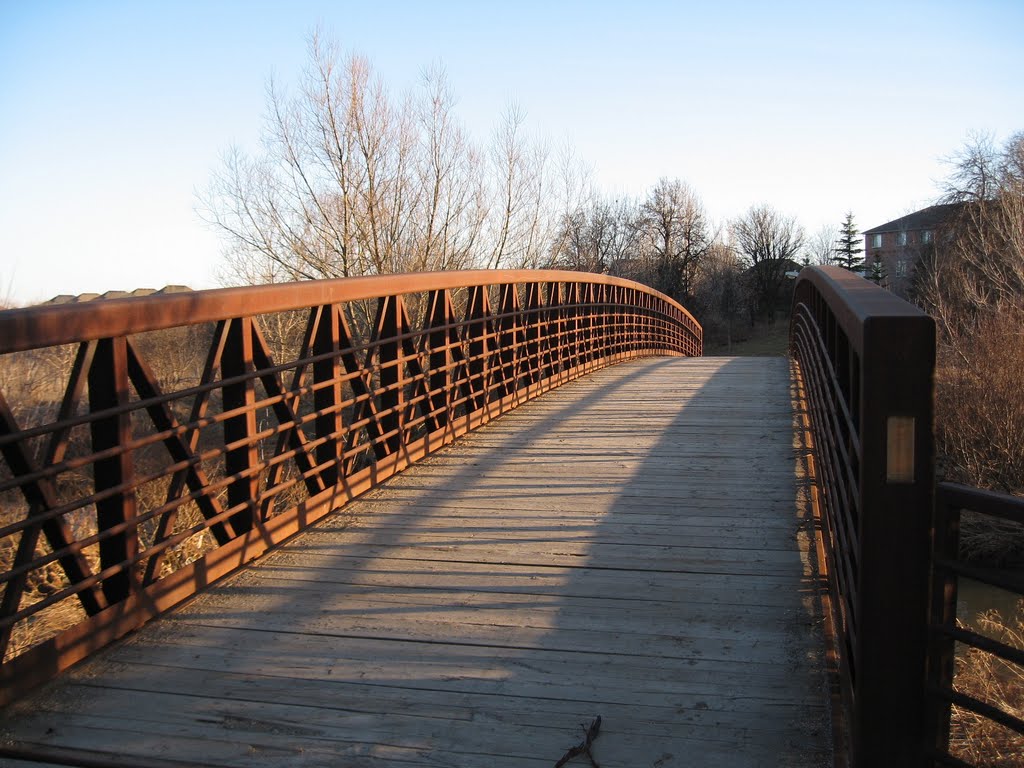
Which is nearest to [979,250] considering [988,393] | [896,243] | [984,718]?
[988,393]

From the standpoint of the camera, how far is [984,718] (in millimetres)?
6145

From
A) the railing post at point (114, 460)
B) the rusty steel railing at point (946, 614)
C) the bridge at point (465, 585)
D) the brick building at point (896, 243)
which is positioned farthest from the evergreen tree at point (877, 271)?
the rusty steel railing at point (946, 614)

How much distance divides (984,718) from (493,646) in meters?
4.52

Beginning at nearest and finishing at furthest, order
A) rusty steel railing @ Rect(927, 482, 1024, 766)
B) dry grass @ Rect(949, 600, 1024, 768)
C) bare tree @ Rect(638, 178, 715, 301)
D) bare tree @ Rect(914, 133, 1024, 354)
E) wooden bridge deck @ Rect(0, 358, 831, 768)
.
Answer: rusty steel railing @ Rect(927, 482, 1024, 766)
wooden bridge deck @ Rect(0, 358, 831, 768)
dry grass @ Rect(949, 600, 1024, 768)
bare tree @ Rect(914, 133, 1024, 354)
bare tree @ Rect(638, 178, 715, 301)

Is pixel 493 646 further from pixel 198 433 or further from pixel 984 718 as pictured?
pixel 984 718

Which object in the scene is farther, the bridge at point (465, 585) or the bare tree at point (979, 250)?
the bare tree at point (979, 250)

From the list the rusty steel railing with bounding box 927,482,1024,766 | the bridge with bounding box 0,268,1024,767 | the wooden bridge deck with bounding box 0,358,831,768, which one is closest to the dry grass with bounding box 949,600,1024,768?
the wooden bridge deck with bounding box 0,358,831,768

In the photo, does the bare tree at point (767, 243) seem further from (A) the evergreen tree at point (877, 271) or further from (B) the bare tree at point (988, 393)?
(B) the bare tree at point (988, 393)

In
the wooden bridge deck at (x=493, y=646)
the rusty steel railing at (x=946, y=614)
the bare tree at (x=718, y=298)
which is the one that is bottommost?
the wooden bridge deck at (x=493, y=646)

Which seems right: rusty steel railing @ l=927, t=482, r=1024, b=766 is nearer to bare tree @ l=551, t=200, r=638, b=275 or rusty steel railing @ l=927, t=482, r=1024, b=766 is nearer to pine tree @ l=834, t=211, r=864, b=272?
bare tree @ l=551, t=200, r=638, b=275

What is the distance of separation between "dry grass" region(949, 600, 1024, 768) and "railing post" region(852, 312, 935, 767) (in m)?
1.55

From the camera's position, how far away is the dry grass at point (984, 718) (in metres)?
5.30

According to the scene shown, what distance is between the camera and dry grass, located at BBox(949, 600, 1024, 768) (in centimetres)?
530

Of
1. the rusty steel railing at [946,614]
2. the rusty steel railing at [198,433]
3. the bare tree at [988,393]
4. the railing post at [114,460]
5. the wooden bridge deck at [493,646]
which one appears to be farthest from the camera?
the bare tree at [988,393]
